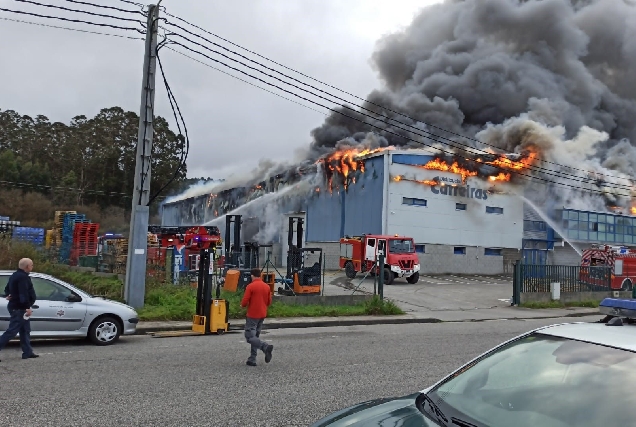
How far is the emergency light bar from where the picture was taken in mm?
3361

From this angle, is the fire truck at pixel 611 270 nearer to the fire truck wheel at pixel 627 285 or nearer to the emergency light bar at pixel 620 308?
the fire truck wheel at pixel 627 285

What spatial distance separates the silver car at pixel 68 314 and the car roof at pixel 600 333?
9.02m

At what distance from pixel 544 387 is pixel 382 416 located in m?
0.85

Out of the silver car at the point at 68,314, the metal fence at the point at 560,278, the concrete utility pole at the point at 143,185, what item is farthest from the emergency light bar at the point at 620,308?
the metal fence at the point at 560,278

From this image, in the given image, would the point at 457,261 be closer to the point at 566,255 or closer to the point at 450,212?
the point at 450,212

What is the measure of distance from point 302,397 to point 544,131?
4383cm

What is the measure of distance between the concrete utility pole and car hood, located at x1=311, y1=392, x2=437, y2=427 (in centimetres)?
1210

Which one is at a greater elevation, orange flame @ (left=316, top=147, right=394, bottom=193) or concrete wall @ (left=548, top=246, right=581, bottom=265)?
orange flame @ (left=316, top=147, right=394, bottom=193)

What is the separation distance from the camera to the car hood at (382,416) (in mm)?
2918

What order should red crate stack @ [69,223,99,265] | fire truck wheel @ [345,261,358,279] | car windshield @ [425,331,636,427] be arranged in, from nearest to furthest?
1. car windshield @ [425,331,636,427]
2. red crate stack @ [69,223,99,265]
3. fire truck wheel @ [345,261,358,279]

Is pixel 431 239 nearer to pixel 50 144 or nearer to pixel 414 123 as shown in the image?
pixel 414 123

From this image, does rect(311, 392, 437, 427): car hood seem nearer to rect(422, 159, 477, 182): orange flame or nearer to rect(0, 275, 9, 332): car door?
rect(0, 275, 9, 332): car door

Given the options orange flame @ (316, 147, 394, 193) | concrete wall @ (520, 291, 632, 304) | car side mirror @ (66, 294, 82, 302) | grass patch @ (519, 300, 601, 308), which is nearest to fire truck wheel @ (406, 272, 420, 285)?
concrete wall @ (520, 291, 632, 304)

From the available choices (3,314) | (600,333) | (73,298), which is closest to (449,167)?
(73,298)
